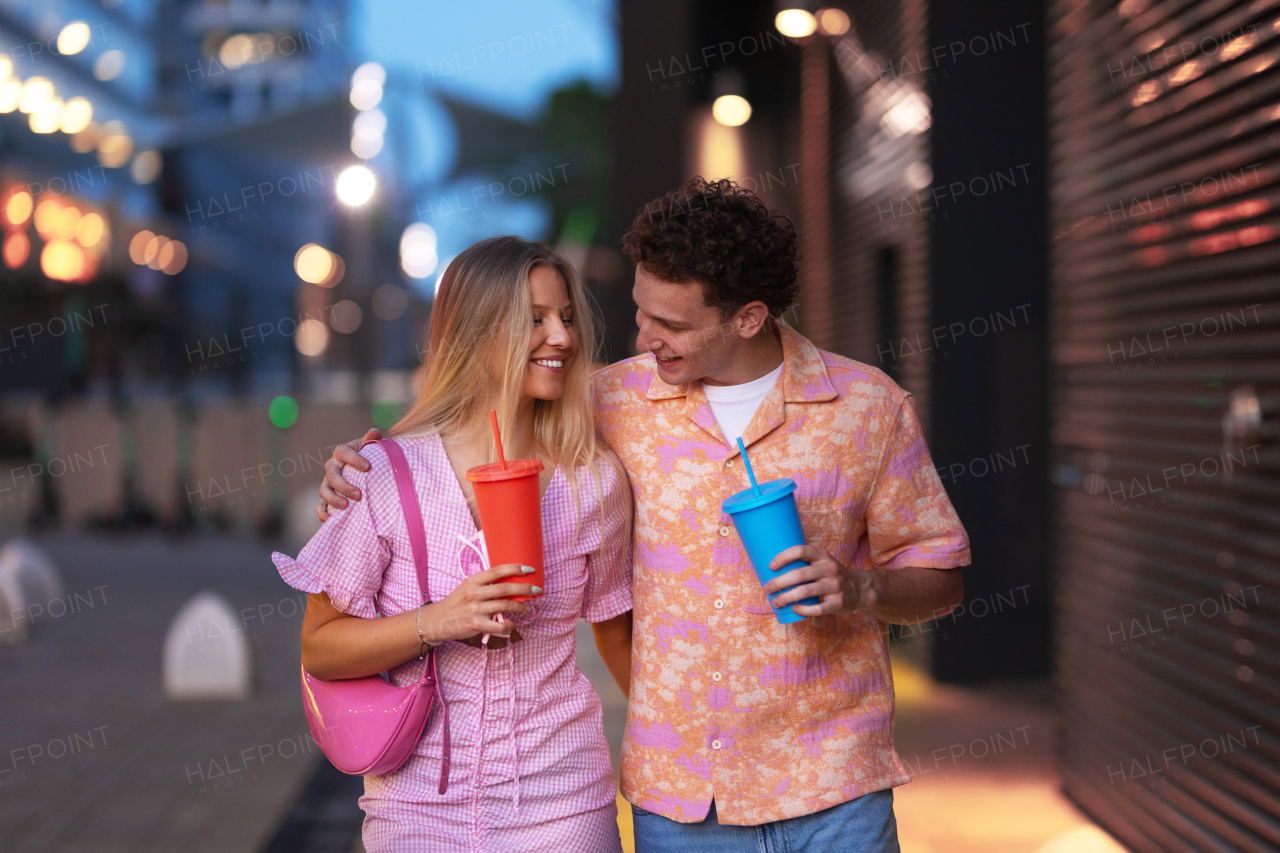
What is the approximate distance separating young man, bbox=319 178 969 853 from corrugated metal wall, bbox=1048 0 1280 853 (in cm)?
162

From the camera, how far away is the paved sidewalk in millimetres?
4547

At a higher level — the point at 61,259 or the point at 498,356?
the point at 61,259

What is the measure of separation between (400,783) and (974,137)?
5.47 metres

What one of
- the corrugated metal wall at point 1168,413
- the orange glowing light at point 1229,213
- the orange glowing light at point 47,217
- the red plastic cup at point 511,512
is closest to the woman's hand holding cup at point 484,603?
the red plastic cup at point 511,512

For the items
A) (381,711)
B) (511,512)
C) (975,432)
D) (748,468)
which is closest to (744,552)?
(748,468)

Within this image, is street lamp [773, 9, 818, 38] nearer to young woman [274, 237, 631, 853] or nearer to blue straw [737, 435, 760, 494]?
young woman [274, 237, 631, 853]

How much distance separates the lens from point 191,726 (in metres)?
6.04

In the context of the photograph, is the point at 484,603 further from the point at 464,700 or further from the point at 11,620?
the point at 11,620

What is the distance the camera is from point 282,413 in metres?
15.7

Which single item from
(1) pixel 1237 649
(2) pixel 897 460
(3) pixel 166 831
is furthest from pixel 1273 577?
(3) pixel 166 831

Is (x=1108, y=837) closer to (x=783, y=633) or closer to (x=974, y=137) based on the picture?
(x=783, y=633)

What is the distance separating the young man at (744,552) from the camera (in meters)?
2.17

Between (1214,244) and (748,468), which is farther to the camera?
(1214,244)

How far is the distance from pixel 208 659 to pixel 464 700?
16.6 feet
